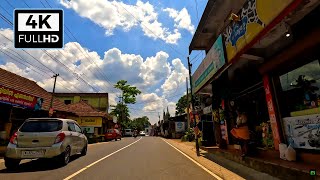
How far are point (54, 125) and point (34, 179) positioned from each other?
322 centimetres

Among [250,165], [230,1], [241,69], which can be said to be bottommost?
[250,165]

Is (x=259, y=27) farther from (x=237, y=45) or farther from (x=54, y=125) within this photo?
(x=54, y=125)

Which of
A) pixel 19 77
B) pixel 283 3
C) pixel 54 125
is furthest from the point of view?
pixel 19 77

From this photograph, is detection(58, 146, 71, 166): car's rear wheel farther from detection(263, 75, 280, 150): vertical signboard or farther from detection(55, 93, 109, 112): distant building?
detection(55, 93, 109, 112): distant building

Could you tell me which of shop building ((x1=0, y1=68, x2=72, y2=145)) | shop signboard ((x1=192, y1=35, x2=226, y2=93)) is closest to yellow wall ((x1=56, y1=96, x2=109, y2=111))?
shop building ((x1=0, y1=68, x2=72, y2=145))

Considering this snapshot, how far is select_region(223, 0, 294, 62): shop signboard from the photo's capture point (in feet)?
23.1

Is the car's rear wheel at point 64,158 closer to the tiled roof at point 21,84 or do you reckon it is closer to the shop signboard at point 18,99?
the shop signboard at point 18,99

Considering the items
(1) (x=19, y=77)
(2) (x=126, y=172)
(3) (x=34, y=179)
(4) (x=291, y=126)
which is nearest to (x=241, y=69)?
(4) (x=291, y=126)

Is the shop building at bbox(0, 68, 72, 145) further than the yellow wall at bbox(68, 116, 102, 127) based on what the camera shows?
No

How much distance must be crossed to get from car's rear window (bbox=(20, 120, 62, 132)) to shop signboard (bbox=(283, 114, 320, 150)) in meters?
7.90

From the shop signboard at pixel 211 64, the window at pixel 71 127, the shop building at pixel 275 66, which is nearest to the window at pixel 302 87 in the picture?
the shop building at pixel 275 66

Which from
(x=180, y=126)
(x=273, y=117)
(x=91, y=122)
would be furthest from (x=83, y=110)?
(x=273, y=117)

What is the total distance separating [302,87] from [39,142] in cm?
869

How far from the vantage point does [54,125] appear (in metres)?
10.5
